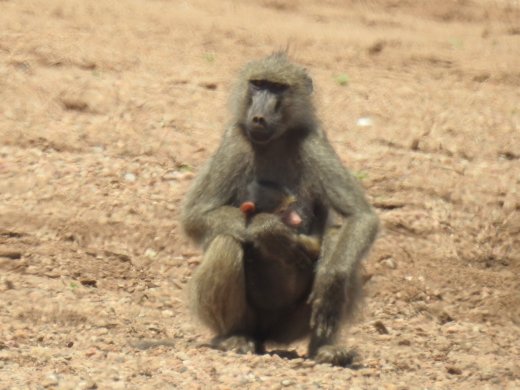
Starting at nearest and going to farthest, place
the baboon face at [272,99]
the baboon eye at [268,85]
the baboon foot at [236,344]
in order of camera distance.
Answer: the baboon foot at [236,344]
the baboon face at [272,99]
the baboon eye at [268,85]

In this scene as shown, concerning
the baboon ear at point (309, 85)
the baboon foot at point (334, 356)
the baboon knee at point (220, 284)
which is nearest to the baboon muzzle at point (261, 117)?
the baboon ear at point (309, 85)

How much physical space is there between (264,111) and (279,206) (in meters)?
0.57

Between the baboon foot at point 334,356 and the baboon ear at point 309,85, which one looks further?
the baboon ear at point 309,85

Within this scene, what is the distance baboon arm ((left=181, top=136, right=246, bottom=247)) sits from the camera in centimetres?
725

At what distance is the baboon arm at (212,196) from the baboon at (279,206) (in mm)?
90

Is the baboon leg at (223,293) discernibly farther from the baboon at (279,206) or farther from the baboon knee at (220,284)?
the baboon at (279,206)

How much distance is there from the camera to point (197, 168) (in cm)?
1011

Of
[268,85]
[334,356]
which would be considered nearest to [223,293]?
[334,356]

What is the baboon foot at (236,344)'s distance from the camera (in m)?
7.15

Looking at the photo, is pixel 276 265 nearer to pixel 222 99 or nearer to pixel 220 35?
pixel 222 99

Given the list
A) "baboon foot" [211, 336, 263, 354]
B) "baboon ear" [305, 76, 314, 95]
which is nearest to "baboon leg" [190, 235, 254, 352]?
"baboon foot" [211, 336, 263, 354]

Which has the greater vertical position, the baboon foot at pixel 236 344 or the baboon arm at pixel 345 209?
the baboon arm at pixel 345 209

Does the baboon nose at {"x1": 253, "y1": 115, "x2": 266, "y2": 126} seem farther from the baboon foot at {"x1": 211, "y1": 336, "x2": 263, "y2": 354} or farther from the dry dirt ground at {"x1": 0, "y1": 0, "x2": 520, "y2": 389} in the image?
the dry dirt ground at {"x1": 0, "y1": 0, "x2": 520, "y2": 389}

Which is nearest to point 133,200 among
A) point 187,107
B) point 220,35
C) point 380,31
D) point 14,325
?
point 187,107
